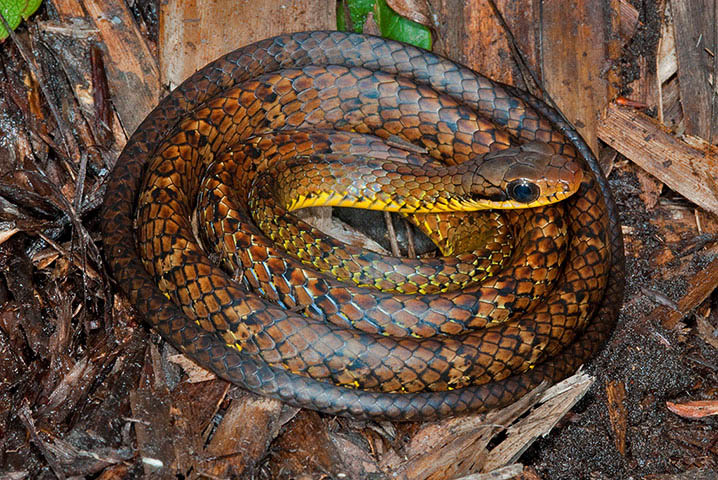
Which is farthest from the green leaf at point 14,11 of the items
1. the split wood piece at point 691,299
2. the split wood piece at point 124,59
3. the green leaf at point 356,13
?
the split wood piece at point 691,299

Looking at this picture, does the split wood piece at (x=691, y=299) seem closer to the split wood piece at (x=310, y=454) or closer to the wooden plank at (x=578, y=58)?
the wooden plank at (x=578, y=58)

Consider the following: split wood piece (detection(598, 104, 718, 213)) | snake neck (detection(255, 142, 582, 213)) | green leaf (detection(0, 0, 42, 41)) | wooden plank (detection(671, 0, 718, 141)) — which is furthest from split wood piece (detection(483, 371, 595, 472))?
green leaf (detection(0, 0, 42, 41))

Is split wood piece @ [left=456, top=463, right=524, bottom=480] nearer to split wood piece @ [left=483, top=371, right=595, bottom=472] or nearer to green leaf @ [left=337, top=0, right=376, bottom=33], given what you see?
split wood piece @ [left=483, top=371, right=595, bottom=472]

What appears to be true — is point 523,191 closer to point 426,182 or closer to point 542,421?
point 426,182

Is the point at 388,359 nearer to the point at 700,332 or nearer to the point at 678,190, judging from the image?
the point at 700,332

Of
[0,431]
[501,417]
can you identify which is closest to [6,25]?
[0,431]

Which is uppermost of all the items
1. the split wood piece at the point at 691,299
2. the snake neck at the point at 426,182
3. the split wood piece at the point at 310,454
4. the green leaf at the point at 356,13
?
the green leaf at the point at 356,13
